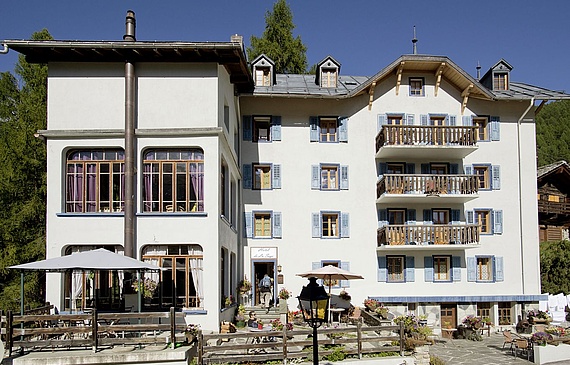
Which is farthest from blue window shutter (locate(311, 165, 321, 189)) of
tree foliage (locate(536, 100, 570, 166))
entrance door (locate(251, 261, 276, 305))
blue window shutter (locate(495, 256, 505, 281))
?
tree foliage (locate(536, 100, 570, 166))

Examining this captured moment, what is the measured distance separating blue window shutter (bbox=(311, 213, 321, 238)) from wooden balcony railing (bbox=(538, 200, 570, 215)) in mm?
17890

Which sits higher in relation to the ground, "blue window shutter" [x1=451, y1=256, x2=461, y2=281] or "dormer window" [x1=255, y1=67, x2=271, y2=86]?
"dormer window" [x1=255, y1=67, x2=271, y2=86]

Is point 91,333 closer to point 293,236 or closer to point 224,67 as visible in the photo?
point 224,67

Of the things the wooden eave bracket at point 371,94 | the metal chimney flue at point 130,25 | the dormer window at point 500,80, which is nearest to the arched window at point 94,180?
the metal chimney flue at point 130,25

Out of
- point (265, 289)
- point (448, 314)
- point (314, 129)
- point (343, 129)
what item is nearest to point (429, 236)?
point (448, 314)

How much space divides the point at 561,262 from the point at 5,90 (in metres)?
30.6

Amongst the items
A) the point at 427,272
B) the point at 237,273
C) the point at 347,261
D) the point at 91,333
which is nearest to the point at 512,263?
the point at 427,272

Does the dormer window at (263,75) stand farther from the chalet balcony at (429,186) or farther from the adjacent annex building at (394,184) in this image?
the chalet balcony at (429,186)

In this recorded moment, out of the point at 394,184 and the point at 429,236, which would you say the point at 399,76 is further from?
the point at 429,236

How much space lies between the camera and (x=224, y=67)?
20.8m

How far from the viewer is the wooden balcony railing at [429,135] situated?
84.3 ft

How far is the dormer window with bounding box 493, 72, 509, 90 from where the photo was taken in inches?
1119

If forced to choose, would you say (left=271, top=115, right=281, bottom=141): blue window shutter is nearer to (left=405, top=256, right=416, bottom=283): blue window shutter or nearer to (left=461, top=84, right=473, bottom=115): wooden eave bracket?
(left=405, top=256, right=416, bottom=283): blue window shutter

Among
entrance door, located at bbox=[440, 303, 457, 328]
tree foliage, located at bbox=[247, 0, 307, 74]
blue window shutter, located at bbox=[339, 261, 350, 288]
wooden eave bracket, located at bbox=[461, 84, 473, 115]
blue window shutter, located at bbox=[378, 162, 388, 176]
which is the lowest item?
entrance door, located at bbox=[440, 303, 457, 328]
